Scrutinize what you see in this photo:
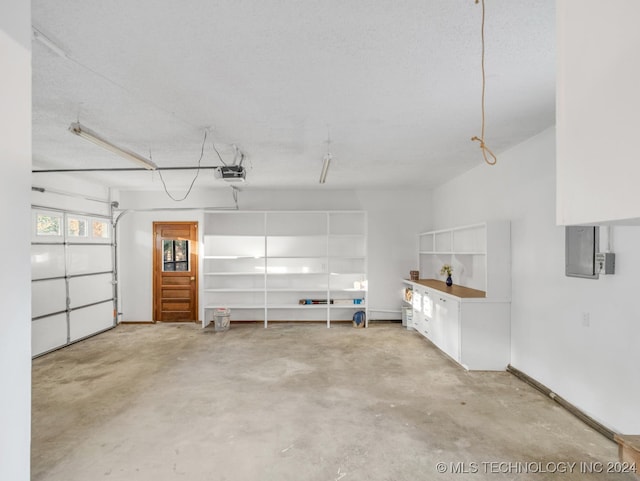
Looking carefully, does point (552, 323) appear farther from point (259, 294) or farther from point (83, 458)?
point (259, 294)

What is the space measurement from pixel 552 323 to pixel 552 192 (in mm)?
1364

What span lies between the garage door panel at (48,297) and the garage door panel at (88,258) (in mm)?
362

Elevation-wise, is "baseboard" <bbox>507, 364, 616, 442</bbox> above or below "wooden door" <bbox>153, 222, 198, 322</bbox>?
below

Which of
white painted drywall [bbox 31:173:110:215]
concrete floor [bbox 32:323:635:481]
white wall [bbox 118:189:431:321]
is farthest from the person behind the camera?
white wall [bbox 118:189:431:321]

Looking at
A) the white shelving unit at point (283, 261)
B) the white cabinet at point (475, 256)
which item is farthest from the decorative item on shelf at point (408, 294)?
the white shelving unit at point (283, 261)

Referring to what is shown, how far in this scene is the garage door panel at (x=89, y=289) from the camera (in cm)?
612

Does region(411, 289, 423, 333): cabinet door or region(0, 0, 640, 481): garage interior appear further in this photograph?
region(411, 289, 423, 333): cabinet door

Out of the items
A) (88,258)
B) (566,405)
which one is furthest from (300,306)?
(566,405)

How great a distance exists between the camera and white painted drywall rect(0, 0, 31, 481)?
1.62m

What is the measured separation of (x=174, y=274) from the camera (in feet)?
24.9

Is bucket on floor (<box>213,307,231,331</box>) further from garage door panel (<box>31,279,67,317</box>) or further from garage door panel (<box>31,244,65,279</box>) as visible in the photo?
garage door panel (<box>31,244,65,279</box>)

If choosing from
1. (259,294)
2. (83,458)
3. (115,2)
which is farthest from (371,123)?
(259,294)

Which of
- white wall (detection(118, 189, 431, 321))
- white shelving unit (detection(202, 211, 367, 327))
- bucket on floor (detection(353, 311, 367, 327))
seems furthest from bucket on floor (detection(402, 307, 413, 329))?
white shelving unit (detection(202, 211, 367, 327))

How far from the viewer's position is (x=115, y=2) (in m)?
1.87
